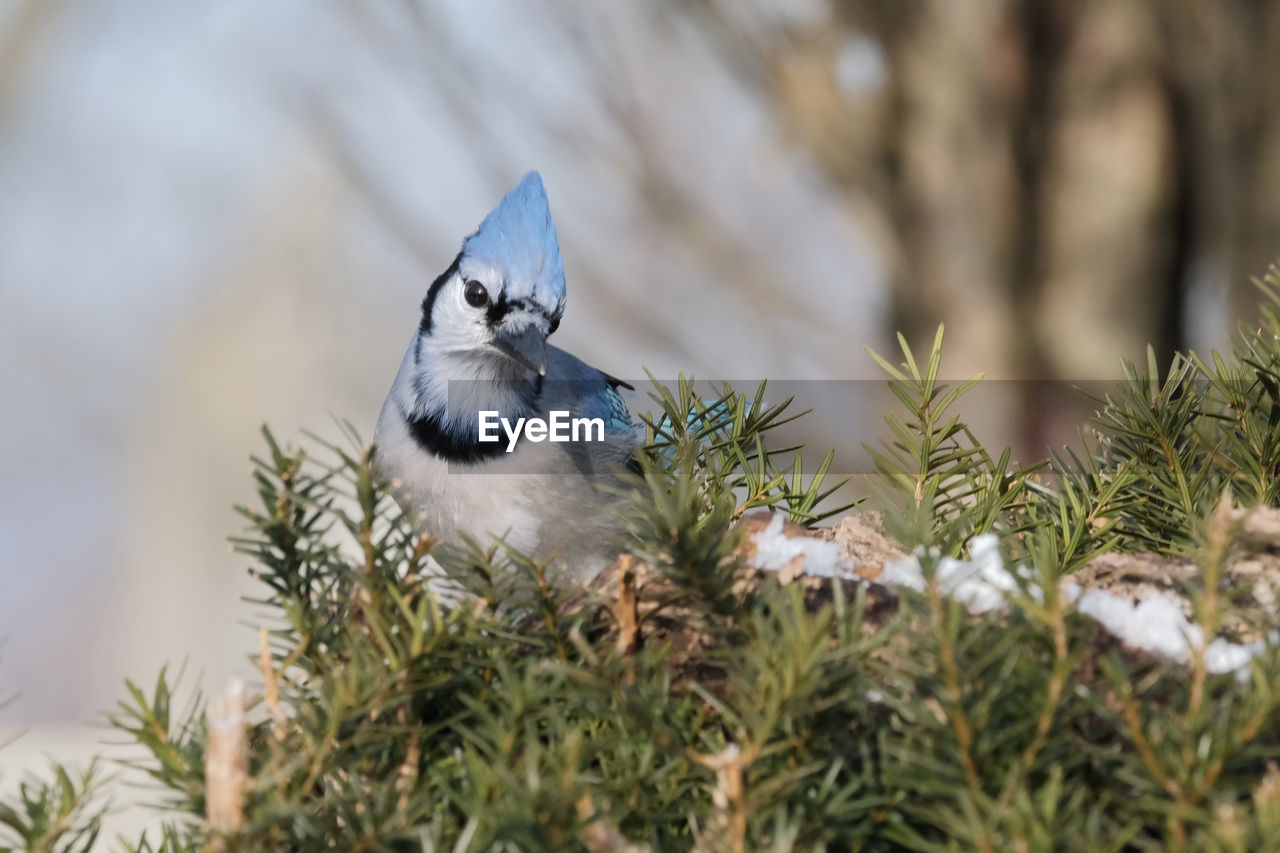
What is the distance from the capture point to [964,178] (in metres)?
3.91

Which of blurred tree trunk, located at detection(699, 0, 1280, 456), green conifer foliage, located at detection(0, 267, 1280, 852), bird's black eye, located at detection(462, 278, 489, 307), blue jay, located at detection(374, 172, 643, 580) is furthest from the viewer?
blurred tree trunk, located at detection(699, 0, 1280, 456)

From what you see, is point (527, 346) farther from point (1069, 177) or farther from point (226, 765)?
point (1069, 177)

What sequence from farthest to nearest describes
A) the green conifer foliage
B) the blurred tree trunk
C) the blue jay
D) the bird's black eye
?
the blurred tree trunk, the bird's black eye, the blue jay, the green conifer foliage

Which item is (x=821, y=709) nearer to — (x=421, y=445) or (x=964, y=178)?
(x=421, y=445)

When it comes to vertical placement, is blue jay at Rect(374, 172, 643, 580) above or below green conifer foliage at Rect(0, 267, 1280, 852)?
above

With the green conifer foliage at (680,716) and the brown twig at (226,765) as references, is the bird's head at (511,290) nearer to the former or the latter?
the green conifer foliage at (680,716)

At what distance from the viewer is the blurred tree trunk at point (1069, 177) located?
12.3 ft

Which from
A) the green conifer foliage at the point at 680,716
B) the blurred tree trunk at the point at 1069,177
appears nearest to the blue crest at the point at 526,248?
the green conifer foliage at the point at 680,716

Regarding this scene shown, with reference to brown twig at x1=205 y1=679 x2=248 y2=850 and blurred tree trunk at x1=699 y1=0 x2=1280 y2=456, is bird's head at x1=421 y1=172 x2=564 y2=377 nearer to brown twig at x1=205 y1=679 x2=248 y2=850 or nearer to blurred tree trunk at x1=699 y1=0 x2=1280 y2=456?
brown twig at x1=205 y1=679 x2=248 y2=850

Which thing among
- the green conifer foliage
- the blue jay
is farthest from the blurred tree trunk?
the green conifer foliage

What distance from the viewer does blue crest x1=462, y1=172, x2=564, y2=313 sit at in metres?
1.63

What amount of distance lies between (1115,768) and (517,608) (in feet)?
1.08

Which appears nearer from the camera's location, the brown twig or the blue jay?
the brown twig

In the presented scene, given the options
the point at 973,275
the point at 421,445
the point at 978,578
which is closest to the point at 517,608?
the point at 978,578
